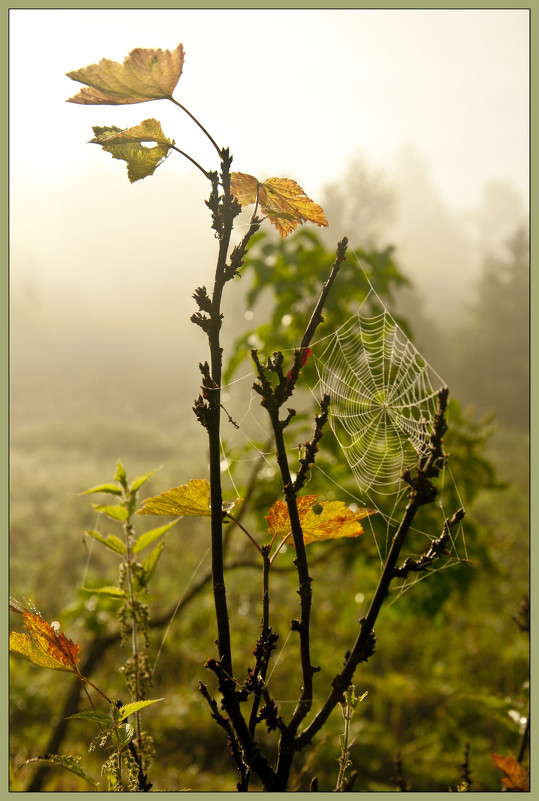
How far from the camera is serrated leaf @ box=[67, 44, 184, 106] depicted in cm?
68

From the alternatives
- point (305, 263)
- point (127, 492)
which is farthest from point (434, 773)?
point (127, 492)

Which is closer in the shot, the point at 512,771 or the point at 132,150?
the point at 132,150

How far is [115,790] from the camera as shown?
766mm

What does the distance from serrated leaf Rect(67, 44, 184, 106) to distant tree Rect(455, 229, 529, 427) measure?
29846 millimetres

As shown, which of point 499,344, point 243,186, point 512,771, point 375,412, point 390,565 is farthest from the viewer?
point 499,344

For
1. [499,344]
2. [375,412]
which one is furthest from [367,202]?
[375,412]

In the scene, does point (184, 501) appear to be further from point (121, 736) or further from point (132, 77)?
point (132, 77)

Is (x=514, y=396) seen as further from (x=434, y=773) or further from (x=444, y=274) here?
(x=444, y=274)

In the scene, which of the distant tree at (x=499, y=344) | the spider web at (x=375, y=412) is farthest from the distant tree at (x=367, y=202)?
the spider web at (x=375, y=412)

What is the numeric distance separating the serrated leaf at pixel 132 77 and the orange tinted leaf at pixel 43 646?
655 millimetres

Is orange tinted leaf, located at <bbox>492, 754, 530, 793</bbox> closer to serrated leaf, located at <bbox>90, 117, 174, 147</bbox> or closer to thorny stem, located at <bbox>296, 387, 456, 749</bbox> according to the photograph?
thorny stem, located at <bbox>296, 387, 456, 749</bbox>

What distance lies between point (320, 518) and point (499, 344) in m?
34.2

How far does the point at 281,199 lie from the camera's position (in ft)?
2.66

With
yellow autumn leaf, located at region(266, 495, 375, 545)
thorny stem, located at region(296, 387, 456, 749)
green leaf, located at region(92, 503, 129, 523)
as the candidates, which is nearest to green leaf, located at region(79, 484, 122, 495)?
green leaf, located at region(92, 503, 129, 523)
